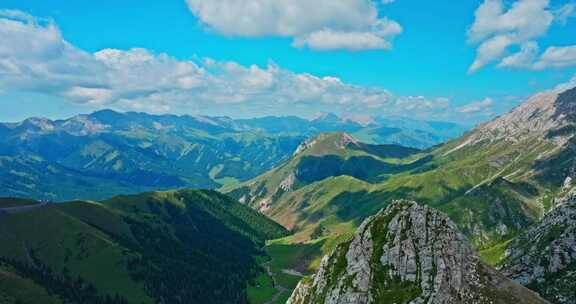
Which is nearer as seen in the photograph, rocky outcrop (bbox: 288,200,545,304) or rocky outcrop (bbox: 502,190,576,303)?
rocky outcrop (bbox: 288,200,545,304)

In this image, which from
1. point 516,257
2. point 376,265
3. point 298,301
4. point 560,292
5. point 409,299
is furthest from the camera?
point 516,257

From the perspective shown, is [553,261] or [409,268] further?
[553,261]

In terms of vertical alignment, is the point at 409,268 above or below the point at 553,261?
above

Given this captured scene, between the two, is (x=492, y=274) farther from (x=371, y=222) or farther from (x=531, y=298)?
(x=371, y=222)

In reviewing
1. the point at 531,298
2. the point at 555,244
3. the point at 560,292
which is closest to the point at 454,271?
the point at 531,298
